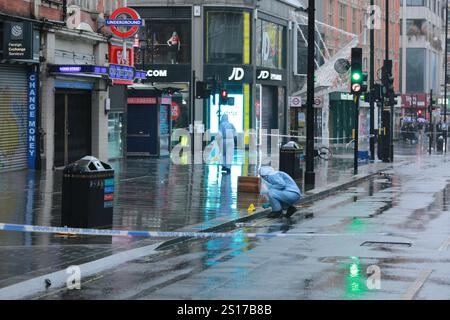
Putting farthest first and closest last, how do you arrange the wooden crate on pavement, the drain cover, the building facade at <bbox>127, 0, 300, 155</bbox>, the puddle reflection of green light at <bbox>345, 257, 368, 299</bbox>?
the building facade at <bbox>127, 0, 300, 155</bbox>, the wooden crate on pavement, the drain cover, the puddle reflection of green light at <bbox>345, 257, 368, 299</bbox>

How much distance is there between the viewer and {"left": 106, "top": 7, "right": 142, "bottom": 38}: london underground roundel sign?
1194 inches

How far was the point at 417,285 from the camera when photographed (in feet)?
32.3

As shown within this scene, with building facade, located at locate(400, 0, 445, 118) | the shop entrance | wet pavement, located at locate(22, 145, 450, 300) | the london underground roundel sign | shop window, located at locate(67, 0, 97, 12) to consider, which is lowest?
wet pavement, located at locate(22, 145, 450, 300)

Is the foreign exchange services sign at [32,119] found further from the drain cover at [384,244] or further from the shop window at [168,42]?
the shop window at [168,42]

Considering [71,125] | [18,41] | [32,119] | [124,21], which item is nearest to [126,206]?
[18,41]

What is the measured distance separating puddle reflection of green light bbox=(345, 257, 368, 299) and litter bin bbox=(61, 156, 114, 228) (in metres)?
4.75

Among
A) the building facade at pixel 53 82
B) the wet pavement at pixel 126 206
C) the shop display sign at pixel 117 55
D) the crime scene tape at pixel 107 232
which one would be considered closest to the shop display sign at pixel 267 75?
the shop display sign at pixel 117 55

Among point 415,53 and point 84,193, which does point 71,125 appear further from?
point 415,53

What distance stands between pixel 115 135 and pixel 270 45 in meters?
20.8

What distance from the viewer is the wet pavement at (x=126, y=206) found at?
1188 cm

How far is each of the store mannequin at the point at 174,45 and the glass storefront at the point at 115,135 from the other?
15.0 m

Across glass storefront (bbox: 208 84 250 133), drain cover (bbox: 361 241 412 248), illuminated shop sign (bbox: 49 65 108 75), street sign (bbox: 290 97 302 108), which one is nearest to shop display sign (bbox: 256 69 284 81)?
glass storefront (bbox: 208 84 250 133)

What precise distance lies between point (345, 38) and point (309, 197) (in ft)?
156

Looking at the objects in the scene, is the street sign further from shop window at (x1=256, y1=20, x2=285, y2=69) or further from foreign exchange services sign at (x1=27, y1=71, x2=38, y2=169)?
foreign exchange services sign at (x1=27, y1=71, x2=38, y2=169)
